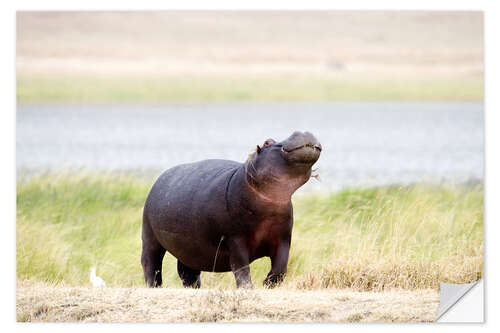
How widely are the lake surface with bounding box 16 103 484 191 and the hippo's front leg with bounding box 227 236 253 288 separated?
A: 364cm

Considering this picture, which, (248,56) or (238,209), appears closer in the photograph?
(238,209)

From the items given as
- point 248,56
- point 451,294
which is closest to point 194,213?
point 451,294

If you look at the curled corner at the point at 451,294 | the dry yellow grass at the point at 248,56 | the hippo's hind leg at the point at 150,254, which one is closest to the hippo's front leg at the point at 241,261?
the hippo's hind leg at the point at 150,254

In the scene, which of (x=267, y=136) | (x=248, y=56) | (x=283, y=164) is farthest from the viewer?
(x=267, y=136)

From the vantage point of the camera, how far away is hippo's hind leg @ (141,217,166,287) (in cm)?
793

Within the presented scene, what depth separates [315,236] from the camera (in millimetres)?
9453

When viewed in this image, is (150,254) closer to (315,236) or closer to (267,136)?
(315,236)

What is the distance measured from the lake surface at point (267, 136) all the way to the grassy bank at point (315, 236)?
1.97ft

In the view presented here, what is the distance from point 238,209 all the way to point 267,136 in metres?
8.25

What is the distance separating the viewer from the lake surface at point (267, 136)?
37.0 ft

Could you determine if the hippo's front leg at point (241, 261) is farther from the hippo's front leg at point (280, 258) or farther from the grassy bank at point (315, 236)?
the grassy bank at point (315, 236)

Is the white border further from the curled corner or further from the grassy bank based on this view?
the grassy bank
